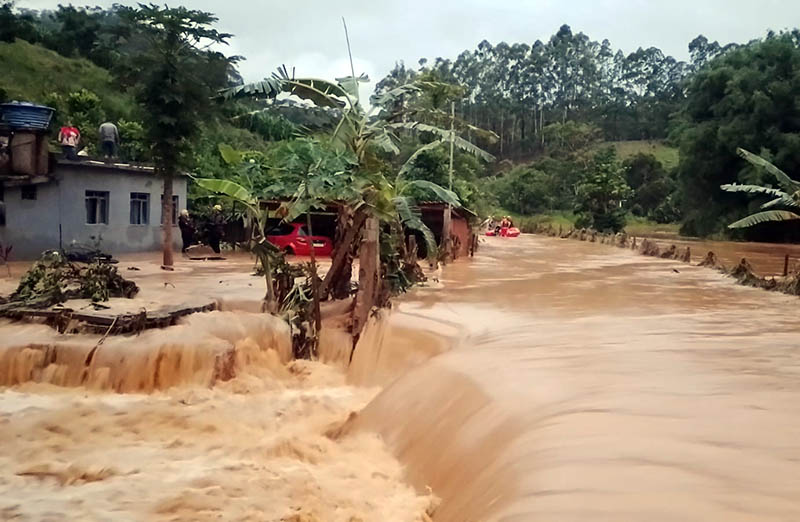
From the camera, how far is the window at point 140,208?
23875 mm

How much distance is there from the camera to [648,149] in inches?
2773

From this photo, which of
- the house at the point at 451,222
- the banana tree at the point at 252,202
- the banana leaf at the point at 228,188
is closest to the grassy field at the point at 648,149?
the house at the point at 451,222

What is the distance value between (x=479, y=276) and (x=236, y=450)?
504 inches

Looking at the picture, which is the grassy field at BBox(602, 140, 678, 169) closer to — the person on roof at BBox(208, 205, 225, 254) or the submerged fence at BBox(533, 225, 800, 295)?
the submerged fence at BBox(533, 225, 800, 295)

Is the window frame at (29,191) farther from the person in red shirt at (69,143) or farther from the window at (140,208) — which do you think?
the window at (140,208)

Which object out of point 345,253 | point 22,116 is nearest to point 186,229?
point 22,116

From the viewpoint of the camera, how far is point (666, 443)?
231 inches

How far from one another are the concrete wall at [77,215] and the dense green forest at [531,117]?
5.25 ft

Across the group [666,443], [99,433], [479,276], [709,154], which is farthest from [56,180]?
[709,154]

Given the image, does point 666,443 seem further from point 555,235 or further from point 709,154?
point 555,235

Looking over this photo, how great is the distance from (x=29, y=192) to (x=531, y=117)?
2641 inches

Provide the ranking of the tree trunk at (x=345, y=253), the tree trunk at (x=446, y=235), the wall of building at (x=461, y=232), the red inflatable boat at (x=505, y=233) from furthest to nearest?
the red inflatable boat at (x=505, y=233) < the wall of building at (x=461, y=232) < the tree trunk at (x=446, y=235) < the tree trunk at (x=345, y=253)

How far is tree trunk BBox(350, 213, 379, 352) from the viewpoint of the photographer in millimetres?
12938

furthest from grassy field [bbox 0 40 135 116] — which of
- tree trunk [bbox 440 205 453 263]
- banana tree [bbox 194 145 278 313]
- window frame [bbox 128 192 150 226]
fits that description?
banana tree [bbox 194 145 278 313]
